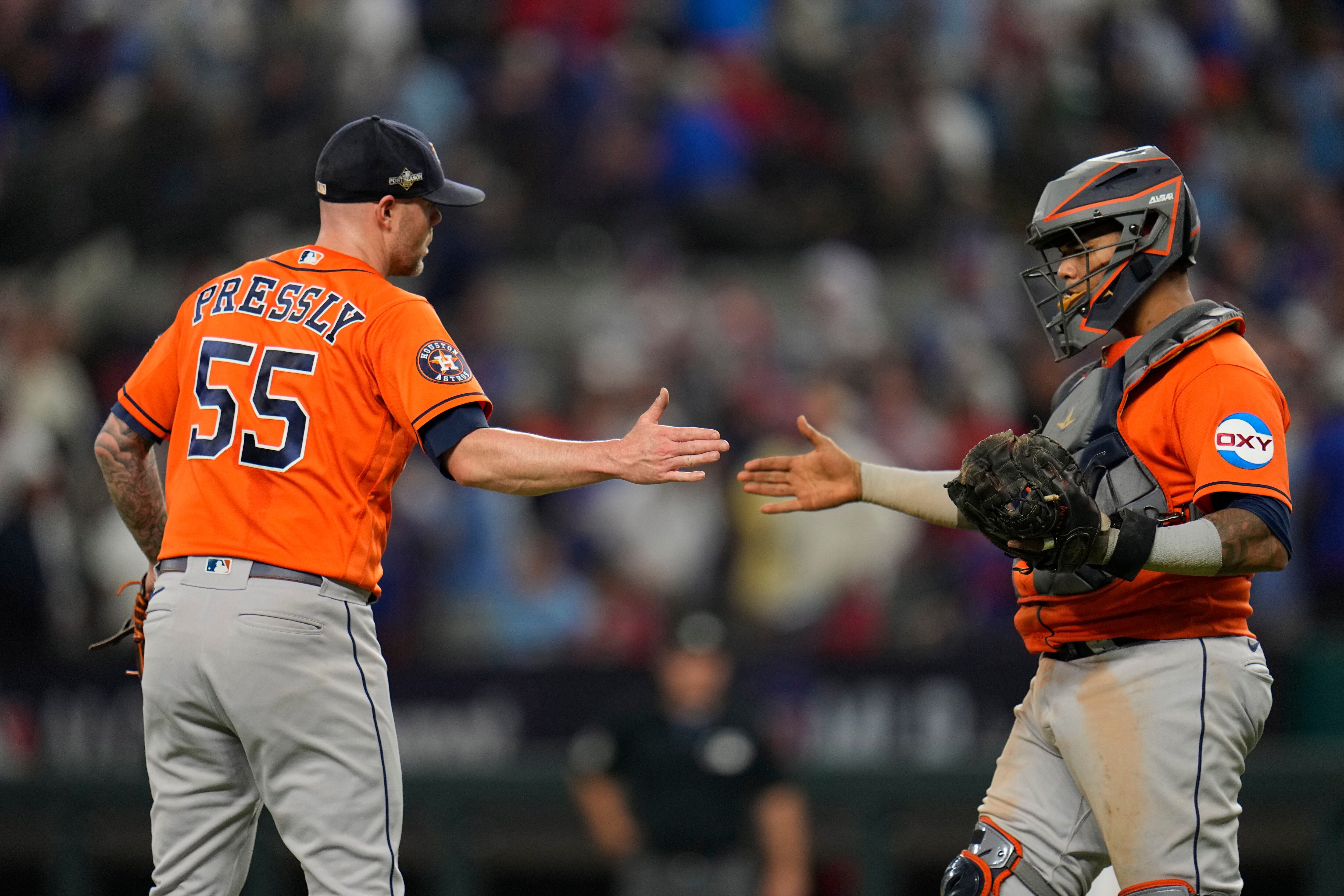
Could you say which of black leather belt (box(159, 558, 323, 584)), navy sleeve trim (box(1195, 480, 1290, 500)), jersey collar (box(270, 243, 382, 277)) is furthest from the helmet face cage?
black leather belt (box(159, 558, 323, 584))

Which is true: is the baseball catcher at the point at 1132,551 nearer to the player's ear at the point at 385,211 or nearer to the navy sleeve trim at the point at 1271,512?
the navy sleeve trim at the point at 1271,512

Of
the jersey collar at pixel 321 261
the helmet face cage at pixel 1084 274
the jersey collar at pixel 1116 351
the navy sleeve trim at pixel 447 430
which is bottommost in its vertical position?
the navy sleeve trim at pixel 447 430

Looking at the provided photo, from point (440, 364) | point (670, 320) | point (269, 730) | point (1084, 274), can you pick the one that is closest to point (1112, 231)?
point (1084, 274)

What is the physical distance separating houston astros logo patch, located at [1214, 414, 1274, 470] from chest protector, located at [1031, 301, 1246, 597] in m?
0.24

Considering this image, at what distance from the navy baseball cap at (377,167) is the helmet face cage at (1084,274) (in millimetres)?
1561

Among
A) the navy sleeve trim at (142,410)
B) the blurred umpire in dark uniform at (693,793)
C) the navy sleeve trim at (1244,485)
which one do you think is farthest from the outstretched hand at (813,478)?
the blurred umpire in dark uniform at (693,793)

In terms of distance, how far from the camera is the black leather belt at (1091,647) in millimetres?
4113

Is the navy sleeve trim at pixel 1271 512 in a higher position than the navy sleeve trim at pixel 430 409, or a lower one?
lower

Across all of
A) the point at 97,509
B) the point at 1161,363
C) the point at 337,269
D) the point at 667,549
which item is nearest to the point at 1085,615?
the point at 1161,363

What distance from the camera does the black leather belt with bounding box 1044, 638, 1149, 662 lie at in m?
4.11

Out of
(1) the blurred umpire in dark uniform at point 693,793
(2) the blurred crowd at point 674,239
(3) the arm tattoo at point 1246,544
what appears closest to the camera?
(3) the arm tattoo at point 1246,544

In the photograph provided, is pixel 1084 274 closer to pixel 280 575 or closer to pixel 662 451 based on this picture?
pixel 662 451

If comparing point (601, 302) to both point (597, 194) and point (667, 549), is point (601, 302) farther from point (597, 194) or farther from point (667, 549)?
point (667, 549)

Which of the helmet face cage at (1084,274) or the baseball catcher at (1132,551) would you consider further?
the helmet face cage at (1084,274)
